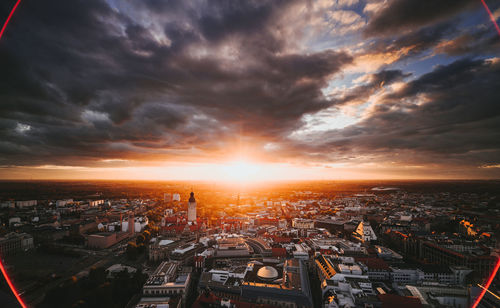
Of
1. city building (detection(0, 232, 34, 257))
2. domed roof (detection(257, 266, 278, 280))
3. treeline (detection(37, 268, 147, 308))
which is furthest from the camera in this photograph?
city building (detection(0, 232, 34, 257))

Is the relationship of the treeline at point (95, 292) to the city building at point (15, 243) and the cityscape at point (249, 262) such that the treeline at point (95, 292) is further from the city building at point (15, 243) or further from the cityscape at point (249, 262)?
the city building at point (15, 243)

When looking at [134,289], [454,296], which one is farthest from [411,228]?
[134,289]

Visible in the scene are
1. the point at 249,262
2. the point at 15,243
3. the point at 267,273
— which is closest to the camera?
the point at 267,273

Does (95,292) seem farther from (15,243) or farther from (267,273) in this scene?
(15,243)

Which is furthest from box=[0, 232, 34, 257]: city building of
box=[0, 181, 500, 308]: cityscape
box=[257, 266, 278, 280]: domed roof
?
box=[257, 266, 278, 280]: domed roof

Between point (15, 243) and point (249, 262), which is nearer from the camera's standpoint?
point (249, 262)

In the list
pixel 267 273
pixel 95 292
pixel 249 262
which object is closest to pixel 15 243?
pixel 95 292

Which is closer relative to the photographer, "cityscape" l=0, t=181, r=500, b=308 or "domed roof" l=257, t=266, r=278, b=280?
"cityscape" l=0, t=181, r=500, b=308

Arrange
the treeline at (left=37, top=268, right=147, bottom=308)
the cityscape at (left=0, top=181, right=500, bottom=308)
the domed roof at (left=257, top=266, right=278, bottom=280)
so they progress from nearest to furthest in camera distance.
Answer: the treeline at (left=37, top=268, right=147, bottom=308) → the cityscape at (left=0, top=181, right=500, bottom=308) → the domed roof at (left=257, top=266, right=278, bottom=280)

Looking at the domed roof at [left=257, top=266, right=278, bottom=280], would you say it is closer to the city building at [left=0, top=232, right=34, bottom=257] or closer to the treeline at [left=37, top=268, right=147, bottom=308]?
the treeline at [left=37, top=268, right=147, bottom=308]
